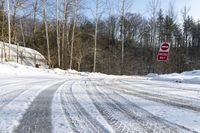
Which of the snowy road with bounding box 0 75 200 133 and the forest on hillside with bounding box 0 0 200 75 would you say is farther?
the forest on hillside with bounding box 0 0 200 75

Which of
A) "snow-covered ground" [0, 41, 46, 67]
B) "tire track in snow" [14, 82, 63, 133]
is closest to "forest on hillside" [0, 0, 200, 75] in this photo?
"snow-covered ground" [0, 41, 46, 67]

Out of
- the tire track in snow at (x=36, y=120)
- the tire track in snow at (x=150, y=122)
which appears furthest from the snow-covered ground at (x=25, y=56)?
the tire track in snow at (x=150, y=122)

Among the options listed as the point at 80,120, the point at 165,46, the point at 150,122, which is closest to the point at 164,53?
the point at 165,46

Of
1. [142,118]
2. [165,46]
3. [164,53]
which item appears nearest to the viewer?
[142,118]

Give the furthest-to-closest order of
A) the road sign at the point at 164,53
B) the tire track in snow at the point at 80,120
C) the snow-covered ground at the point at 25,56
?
the snow-covered ground at the point at 25,56, the road sign at the point at 164,53, the tire track in snow at the point at 80,120

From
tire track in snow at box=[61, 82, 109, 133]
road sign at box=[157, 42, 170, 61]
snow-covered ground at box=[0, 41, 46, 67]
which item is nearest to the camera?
tire track in snow at box=[61, 82, 109, 133]

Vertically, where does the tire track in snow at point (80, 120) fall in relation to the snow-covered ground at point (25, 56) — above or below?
below

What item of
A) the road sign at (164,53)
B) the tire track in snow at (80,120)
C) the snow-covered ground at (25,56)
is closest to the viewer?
the tire track in snow at (80,120)

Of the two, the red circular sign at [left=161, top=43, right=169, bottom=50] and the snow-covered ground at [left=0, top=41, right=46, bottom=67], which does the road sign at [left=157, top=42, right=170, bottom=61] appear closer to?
the red circular sign at [left=161, top=43, right=169, bottom=50]

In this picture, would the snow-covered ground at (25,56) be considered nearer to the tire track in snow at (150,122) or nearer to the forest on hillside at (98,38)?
the forest on hillside at (98,38)

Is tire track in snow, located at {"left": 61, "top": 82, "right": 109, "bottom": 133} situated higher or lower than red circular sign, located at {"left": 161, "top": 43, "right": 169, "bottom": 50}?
lower

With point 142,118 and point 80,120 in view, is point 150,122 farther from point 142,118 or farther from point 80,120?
point 80,120

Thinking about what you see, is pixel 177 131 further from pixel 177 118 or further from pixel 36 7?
pixel 36 7

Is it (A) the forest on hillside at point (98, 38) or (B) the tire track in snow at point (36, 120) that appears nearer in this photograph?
(B) the tire track in snow at point (36, 120)
